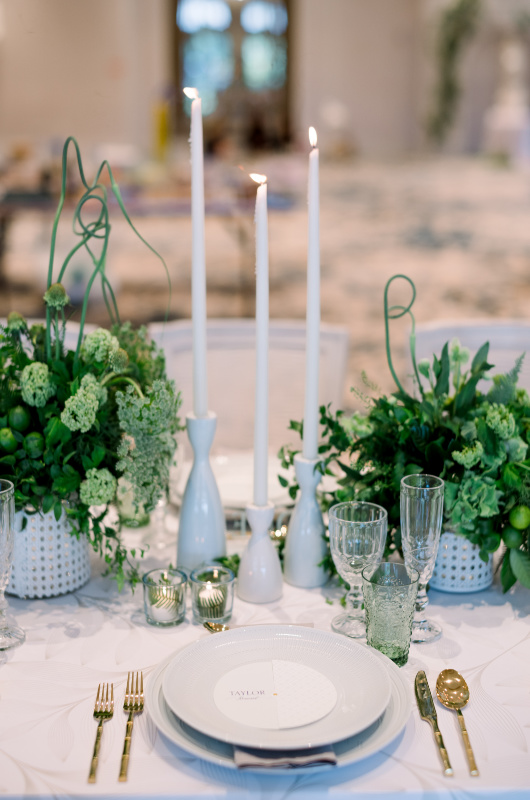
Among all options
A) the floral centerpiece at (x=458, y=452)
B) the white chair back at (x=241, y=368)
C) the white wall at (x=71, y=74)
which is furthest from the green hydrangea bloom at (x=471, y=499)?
the white wall at (x=71, y=74)

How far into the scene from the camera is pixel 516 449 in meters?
0.96

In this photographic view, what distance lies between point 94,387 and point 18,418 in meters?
0.10

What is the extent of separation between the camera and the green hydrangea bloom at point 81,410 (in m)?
0.90

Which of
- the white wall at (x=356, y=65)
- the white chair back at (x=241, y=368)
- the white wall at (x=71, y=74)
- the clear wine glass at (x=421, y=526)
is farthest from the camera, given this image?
the white wall at (x=356, y=65)

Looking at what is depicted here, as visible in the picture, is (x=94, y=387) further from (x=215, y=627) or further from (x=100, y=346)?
(x=215, y=627)

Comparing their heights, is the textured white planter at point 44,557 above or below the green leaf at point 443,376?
below

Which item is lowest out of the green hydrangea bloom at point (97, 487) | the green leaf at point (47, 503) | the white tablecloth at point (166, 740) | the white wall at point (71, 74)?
the white tablecloth at point (166, 740)

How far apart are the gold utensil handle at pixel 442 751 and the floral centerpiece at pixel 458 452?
0.27 metres

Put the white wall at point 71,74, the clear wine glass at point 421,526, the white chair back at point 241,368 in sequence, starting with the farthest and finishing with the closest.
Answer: the white wall at point 71,74 < the white chair back at point 241,368 < the clear wine glass at point 421,526

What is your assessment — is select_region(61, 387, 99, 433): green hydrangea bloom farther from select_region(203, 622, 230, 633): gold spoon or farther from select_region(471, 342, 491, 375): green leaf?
select_region(471, 342, 491, 375): green leaf

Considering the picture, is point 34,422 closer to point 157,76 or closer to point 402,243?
point 402,243

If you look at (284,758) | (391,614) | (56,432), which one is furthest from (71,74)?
(284,758)

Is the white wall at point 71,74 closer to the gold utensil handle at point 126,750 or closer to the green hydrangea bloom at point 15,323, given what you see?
the green hydrangea bloom at point 15,323

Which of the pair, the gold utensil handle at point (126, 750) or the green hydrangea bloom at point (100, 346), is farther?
the green hydrangea bloom at point (100, 346)
